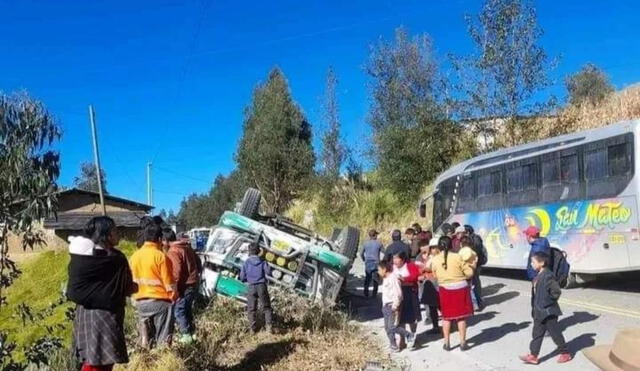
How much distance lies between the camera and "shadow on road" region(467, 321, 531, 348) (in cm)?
959

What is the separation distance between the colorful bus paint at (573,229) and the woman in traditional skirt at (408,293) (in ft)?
18.0

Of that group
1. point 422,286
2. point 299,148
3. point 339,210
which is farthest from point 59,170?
point 299,148

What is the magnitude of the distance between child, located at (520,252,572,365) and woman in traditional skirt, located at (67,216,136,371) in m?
5.15

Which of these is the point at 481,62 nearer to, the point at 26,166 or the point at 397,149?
the point at 397,149

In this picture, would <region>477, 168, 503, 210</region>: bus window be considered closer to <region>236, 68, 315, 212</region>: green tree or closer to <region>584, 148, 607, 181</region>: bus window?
<region>584, 148, 607, 181</region>: bus window

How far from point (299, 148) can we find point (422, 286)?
35.0 meters

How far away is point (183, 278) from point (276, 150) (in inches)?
1417

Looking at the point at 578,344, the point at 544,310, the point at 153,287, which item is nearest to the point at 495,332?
the point at 578,344

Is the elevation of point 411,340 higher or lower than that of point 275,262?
lower

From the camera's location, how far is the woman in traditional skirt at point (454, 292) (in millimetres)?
8844

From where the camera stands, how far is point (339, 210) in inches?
1475

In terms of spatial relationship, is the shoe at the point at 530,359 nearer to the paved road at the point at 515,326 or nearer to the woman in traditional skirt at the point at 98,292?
the paved road at the point at 515,326

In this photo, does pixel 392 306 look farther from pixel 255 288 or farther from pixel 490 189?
pixel 490 189

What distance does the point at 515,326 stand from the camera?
10.5m
